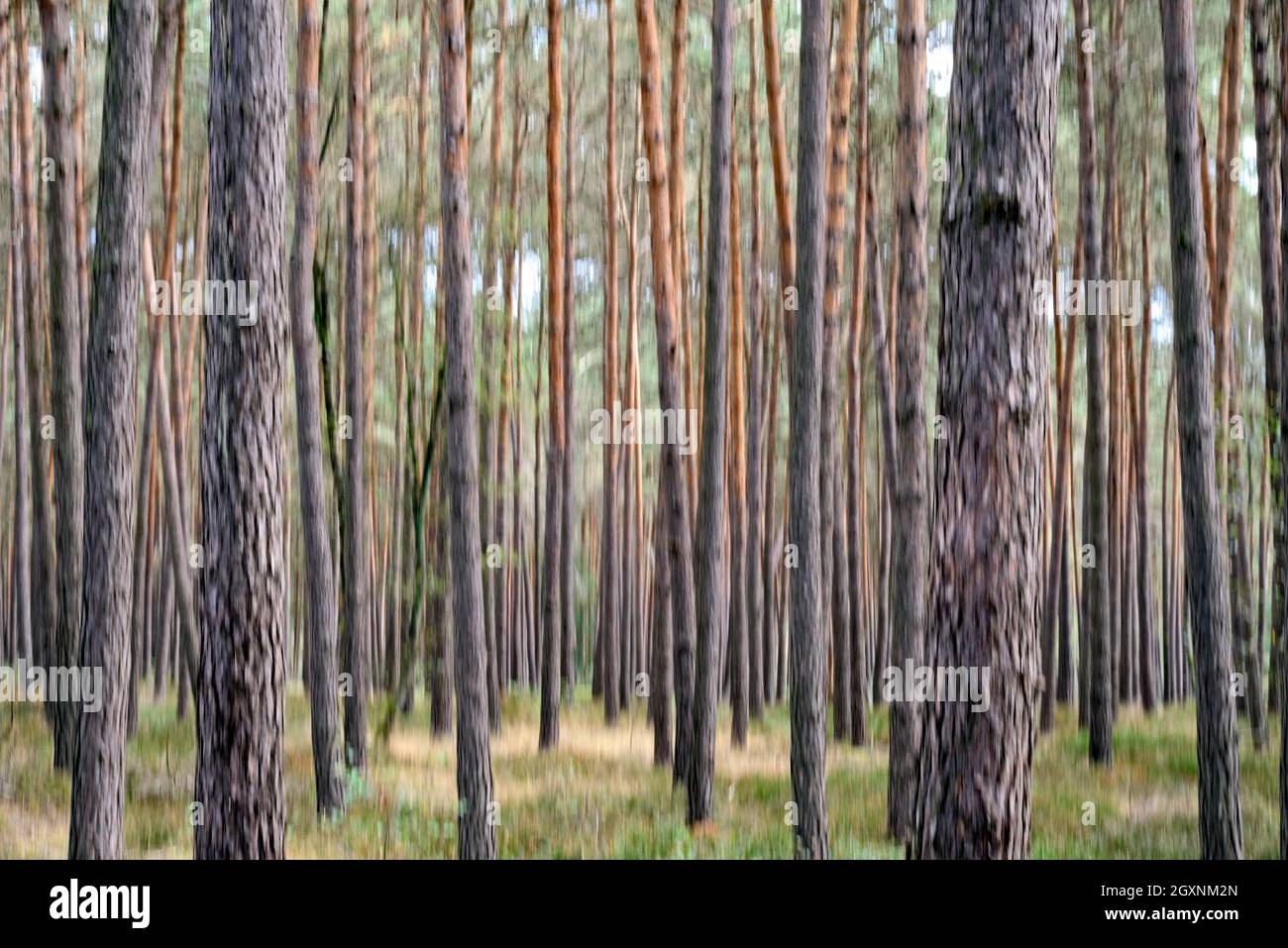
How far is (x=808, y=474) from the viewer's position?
8492 mm

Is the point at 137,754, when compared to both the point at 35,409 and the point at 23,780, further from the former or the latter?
the point at 35,409

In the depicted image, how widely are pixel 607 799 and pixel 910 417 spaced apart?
13.8 ft

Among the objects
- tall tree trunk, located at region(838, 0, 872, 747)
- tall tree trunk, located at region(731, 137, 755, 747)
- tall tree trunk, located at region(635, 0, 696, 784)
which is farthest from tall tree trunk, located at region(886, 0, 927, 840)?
tall tree trunk, located at region(838, 0, 872, 747)

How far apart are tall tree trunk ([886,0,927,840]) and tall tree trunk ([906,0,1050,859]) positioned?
4.38 meters

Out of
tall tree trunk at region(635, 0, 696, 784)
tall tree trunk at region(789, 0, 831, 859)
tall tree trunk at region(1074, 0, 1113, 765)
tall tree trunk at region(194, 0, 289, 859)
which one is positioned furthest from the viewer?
tall tree trunk at region(1074, 0, 1113, 765)

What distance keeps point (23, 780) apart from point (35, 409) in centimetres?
343

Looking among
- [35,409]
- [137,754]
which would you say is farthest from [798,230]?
[137,754]

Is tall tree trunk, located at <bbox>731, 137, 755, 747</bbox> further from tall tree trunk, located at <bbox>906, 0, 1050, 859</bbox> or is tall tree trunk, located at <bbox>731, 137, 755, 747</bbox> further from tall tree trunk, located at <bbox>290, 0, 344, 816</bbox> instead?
tall tree trunk, located at <bbox>906, 0, 1050, 859</bbox>

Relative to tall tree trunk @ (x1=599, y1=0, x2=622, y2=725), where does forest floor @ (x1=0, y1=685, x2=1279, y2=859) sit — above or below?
below

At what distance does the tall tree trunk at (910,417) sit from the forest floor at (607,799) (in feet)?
2.49

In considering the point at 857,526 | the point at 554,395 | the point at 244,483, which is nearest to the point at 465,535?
the point at 244,483

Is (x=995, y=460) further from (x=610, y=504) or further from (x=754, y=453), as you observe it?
(x=610, y=504)

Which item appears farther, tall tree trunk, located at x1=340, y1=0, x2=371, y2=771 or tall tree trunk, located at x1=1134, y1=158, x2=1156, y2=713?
tall tree trunk, located at x1=1134, y1=158, x2=1156, y2=713

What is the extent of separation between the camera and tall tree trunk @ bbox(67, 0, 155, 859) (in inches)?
268
